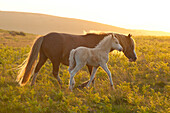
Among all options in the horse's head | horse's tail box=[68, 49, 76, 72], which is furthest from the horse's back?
the horse's head

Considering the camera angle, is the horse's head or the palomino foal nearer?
the palomino foal

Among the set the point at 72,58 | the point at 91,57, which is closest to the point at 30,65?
the point at 72,58

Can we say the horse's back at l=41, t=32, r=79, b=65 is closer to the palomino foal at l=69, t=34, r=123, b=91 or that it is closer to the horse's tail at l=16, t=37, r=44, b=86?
the horse's tail at l=16, t=37, r=44, b=86

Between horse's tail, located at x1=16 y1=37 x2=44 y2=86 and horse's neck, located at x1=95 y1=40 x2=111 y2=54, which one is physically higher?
horse's neck, located at x1=95 y1=40 x2=111 y2=54

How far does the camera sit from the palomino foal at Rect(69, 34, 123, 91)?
6375 millimetres

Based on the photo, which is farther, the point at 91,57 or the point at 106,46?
the point at 106,46

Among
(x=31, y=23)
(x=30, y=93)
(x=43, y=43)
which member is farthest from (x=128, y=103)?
(x=31, y=23)

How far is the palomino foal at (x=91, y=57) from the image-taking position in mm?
6375

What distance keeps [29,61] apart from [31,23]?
77.1 meters

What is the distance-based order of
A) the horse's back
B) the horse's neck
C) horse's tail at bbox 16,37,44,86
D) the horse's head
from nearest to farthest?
the horse's neck
the horse's back
horse's tail at bbox 16,37,44,86
the horse's head

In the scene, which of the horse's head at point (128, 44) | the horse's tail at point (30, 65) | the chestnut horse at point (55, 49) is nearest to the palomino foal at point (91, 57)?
the chestnut horse at point (55, 49)

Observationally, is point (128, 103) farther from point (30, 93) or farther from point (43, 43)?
point (43, 43)

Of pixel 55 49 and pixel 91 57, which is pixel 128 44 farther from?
pixel 55 49

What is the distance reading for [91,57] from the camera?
6469 millimetres
